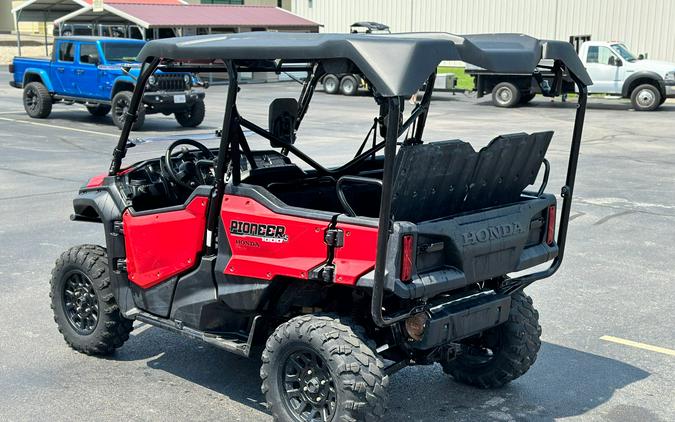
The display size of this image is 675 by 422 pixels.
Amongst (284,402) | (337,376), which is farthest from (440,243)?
(284,402)

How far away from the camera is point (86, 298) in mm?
6215

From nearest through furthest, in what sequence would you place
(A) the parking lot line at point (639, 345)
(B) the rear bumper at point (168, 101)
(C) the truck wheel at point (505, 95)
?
1. (A) the parking lot line at point (639, 345)
2. (B) the rear bumper at point (168, 101)
3. (C) the truck wheel at point (505, 95)

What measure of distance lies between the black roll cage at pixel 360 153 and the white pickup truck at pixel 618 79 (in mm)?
21283

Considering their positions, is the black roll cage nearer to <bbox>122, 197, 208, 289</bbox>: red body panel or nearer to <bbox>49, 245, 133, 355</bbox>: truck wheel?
<bbox>122, 197, 208, 289</bbox>: red body panel

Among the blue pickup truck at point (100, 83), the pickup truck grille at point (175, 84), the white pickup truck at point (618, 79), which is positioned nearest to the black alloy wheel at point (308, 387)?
the blue pickup truck at point (100, 83)

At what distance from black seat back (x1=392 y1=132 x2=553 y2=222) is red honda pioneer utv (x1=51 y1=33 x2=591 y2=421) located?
11mm

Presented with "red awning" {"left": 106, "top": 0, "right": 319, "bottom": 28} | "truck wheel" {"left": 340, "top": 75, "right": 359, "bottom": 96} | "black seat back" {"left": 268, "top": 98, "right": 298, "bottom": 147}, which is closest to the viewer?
"black seat back" {"left": 268, "top": 98, "right": 298, "bottom": 147}

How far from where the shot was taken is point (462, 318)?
4.96m

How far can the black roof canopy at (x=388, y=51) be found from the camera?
421cm

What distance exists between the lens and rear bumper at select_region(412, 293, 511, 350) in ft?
15.8

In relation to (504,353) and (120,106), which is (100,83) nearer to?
(120,106)

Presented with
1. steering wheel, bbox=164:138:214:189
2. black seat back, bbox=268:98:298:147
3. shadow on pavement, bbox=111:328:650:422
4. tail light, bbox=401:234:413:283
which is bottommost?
shadow on pavement, bbox=111:328:650:422

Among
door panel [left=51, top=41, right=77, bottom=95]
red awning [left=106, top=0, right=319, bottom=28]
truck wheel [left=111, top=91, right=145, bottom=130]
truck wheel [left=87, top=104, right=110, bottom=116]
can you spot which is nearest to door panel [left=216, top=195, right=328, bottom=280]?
truck wheel [left=111, top=91, right=145, bottom=130]

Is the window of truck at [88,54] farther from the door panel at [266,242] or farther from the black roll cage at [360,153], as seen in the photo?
the door panel at [266,242]
